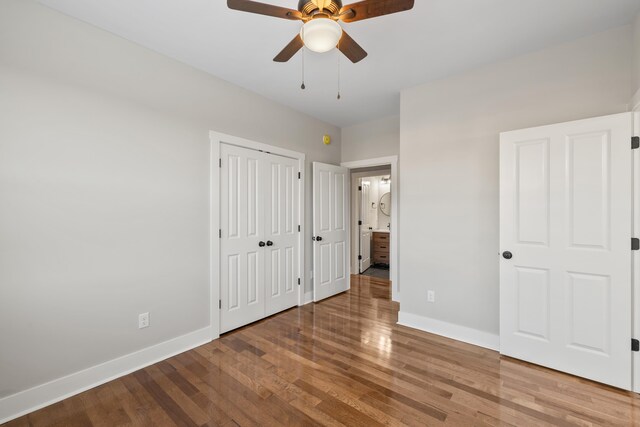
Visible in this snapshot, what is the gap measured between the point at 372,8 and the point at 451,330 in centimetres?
296

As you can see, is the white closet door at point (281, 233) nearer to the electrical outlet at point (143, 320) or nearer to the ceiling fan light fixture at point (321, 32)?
the electrical outlet at point (143, 320)

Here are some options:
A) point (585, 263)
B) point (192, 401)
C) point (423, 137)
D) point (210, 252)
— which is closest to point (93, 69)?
point (210, 252)

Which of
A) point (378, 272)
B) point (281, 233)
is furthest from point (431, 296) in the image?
point (378, 272)

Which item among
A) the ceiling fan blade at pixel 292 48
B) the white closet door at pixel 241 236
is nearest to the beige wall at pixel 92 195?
the white closet door at pixel 241 236

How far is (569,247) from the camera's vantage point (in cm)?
222

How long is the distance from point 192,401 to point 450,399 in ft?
5.90

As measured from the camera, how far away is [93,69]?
2113 millimetres

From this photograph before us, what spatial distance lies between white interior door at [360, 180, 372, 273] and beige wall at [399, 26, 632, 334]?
8.93 feet

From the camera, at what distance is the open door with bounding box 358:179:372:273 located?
5938 millimetres

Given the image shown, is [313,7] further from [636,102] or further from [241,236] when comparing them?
[636,102]

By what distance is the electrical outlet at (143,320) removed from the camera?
235 cm

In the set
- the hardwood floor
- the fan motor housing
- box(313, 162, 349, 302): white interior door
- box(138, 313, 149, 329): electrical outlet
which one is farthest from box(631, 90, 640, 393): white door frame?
box(138, 313, 149, 329): electrical outlet

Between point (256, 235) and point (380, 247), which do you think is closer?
point (256, 235)

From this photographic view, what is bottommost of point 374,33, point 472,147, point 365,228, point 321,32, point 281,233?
point 365,228
